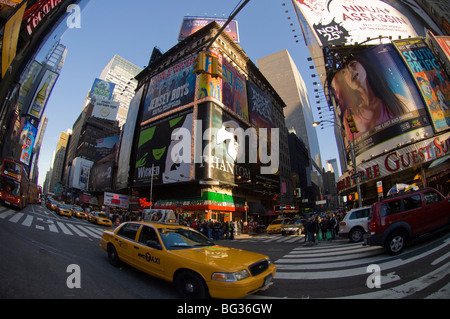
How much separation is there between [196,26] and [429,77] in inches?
1939

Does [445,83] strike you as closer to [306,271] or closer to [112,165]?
[306,271]

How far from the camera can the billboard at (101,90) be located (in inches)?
3967

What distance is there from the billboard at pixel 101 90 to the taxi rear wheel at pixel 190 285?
121 meters

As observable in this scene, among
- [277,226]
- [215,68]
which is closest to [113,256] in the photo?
[215,68]

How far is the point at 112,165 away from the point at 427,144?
210 feet

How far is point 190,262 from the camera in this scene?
3.74 metres

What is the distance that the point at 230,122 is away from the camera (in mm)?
36969

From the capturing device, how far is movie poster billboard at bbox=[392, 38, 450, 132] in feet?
68.7

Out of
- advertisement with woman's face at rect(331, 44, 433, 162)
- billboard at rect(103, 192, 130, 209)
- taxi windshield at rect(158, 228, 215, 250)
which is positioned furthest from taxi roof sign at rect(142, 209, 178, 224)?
advertisement with woman's face at rect(331, 44, 433, 162)

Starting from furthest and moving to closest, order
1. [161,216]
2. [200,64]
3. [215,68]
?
[161,216]
[215,68]
[200,64]

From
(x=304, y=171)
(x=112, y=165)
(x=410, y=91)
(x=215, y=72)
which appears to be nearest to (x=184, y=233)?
(x=215, y=72)

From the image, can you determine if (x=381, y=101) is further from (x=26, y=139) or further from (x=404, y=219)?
(x=26, y=139)

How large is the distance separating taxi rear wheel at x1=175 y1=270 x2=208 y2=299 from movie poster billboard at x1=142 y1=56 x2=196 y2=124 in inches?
1341

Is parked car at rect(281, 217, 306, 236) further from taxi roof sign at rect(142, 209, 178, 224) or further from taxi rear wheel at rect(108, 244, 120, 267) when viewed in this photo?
taxi rear wheel at rect(108, 244, 120, 267)
